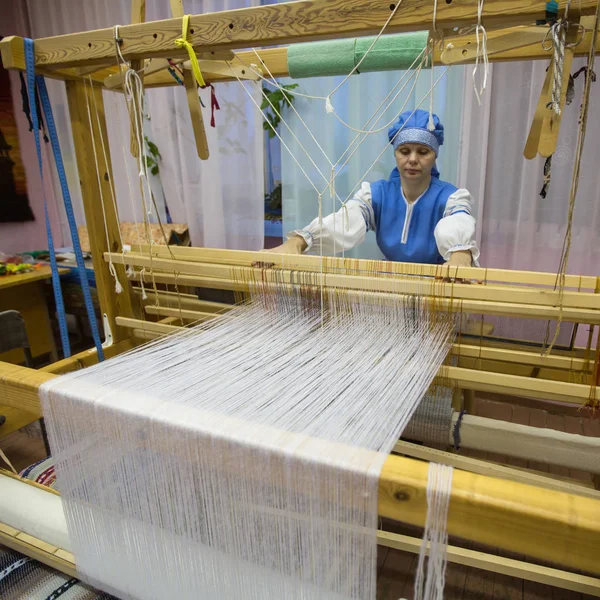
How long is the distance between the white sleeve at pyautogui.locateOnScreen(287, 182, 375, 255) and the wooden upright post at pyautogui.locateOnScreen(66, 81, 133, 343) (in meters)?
0.53

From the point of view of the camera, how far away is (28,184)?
3463mm

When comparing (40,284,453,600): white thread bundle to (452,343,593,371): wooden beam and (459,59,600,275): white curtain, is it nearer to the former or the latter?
(452,343,593,371): wooden beam

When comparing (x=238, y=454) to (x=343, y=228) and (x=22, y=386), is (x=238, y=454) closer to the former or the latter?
(x=22, y=386)

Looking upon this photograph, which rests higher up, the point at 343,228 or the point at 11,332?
the point at 343,228

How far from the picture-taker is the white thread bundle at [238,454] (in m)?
0.63

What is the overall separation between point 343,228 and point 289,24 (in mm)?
784

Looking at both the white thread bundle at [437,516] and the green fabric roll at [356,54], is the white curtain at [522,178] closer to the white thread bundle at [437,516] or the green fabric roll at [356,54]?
the green fabric roll at [356,54]

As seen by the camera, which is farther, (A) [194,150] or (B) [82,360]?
(A) [194,150]

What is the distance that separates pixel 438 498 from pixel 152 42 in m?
0.99

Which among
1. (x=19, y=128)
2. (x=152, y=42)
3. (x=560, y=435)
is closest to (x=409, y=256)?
(x=560, y=435)

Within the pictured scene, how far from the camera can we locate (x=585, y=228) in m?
2.02

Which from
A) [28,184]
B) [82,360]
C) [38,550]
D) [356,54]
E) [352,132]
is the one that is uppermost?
[356,54]

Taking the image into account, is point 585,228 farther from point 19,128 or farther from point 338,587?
point 19,128

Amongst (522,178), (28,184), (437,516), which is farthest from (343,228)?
(28,184)
